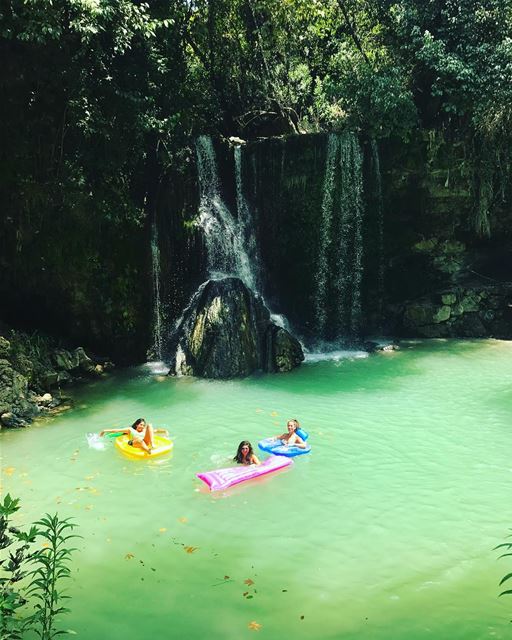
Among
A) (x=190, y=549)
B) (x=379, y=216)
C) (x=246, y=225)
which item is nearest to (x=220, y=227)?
(x=246, y=225)

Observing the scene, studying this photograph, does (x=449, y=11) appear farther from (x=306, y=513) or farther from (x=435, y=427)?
(x=306, y=513)

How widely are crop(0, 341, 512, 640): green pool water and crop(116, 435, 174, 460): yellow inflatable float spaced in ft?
0.56

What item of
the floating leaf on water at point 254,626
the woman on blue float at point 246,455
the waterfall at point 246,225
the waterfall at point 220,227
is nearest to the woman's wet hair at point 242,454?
the woman on blue float at point 246,455

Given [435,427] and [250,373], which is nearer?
[435,427]

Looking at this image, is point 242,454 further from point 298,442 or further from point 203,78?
point 203,78

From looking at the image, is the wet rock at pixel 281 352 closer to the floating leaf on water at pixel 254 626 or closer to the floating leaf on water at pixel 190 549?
the floating leaf on water at pixel 190 549

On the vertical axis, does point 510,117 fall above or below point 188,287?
above

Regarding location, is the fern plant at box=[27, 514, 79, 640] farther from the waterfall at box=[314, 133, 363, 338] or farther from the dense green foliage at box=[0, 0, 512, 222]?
the waterfall at box=[314, 133, 363, 338]

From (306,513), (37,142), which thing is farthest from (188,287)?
(306,513)

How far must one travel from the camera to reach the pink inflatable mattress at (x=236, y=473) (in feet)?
24.3

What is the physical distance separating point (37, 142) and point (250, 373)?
25.1 ft

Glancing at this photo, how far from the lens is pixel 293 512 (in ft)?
22.3

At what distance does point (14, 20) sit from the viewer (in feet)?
35.1

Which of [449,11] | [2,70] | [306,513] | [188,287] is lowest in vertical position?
[306,513]
